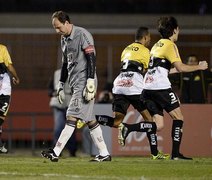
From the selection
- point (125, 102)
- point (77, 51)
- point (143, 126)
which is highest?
point (77, 51)

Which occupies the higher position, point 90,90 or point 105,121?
point 90,90

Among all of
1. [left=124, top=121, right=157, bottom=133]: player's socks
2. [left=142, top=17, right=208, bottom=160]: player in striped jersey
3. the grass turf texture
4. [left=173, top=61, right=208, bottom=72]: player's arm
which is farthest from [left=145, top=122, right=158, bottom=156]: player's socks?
[left=173, top=61, right=208, bottom=72]: player's arm

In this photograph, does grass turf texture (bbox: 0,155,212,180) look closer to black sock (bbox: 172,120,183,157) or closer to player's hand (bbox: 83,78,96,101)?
black sock (bbox: 172,120,183,157)

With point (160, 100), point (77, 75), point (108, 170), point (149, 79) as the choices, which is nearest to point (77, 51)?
point (77, 75)

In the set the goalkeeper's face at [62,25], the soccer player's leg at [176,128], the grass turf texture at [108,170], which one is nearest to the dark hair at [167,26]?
the soccer player's leg at [176,128]

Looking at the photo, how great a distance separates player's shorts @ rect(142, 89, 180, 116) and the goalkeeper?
1.22m

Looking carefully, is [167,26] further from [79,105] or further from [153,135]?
[79,105]

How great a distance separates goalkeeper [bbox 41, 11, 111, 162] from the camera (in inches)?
551

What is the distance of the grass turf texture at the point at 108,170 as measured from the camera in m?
12.0

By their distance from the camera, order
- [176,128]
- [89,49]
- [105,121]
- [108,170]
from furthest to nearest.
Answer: [105,121] < [176,128] < [89,49] < [108,170]

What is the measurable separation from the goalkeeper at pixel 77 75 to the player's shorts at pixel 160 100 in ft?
3.99

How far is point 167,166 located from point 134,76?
3.01 meters

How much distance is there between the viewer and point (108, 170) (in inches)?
504

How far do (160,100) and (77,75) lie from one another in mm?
1518
